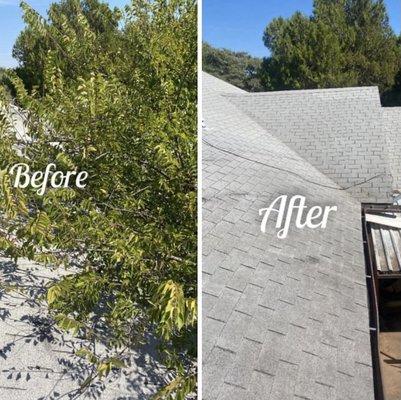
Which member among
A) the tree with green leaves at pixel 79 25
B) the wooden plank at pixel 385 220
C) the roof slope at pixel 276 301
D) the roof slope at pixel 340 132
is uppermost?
the tree with green leaves at pixel 79 25

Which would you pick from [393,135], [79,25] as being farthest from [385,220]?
[79,25]

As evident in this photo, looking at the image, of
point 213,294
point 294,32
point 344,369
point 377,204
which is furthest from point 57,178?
point 377,204

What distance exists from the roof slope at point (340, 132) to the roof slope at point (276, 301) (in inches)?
47.2

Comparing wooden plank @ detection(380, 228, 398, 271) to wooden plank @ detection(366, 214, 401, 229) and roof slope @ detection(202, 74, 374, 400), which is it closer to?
wooden plank @ detection(366, 214, 401, 229)

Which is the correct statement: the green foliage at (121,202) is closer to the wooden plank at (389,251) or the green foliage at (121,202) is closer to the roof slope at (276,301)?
the roof slope at (276,301)

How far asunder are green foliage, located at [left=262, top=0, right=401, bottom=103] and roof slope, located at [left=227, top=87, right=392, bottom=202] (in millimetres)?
986

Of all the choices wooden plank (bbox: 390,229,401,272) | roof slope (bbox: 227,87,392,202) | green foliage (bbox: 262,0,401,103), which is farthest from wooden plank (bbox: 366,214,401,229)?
green foliage (bbox: 262,0,401,103)

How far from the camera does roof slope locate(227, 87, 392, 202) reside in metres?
4.41

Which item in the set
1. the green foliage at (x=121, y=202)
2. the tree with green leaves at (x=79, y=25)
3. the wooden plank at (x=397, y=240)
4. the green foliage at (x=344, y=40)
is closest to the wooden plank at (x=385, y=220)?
the wooden plank at (x=397, y=240)

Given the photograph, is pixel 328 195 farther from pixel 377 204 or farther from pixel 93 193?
pixel 93 193

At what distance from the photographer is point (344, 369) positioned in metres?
1.80

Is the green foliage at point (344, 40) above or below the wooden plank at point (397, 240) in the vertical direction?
above

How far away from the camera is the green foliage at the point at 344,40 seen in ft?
7.87

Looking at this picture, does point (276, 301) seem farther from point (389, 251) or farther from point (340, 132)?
point (340, 132)
